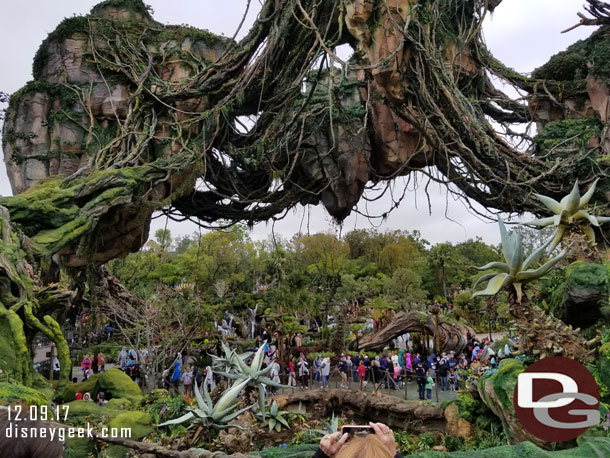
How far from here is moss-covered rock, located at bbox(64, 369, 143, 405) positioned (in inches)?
328

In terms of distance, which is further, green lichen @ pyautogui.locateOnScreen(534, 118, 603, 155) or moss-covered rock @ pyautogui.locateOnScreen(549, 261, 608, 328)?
green lichen @ pyautogui.locateOnScreen(534, 118, 603, 155)

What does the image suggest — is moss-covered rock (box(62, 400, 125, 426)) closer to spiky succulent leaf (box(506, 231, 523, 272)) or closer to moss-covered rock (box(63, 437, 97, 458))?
moss-covered rock (box(63, 437, 97, 458))

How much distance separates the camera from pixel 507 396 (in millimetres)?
4301

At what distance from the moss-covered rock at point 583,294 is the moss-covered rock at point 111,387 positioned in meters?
7.53

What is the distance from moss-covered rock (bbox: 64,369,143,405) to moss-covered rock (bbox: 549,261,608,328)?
7.53 meters

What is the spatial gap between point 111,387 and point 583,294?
840 centimetres

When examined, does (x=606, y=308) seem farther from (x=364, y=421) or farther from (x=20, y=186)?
(x=20, y=186)

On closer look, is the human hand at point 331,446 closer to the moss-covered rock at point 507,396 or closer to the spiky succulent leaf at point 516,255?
the spiky succulent leaf at point 516,255

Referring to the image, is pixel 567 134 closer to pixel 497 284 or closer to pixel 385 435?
pixel 497 284

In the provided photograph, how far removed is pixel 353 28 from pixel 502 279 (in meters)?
8.59

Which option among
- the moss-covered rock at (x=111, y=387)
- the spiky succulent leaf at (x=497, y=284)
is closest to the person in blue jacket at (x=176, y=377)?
the moss-covered rock at (x=111, y=387)

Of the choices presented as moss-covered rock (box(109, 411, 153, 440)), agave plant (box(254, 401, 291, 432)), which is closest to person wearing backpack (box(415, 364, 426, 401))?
agave plant (box(254, 401, 291, 432))

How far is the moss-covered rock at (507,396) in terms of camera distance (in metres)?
4.06

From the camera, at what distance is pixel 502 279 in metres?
2.86
